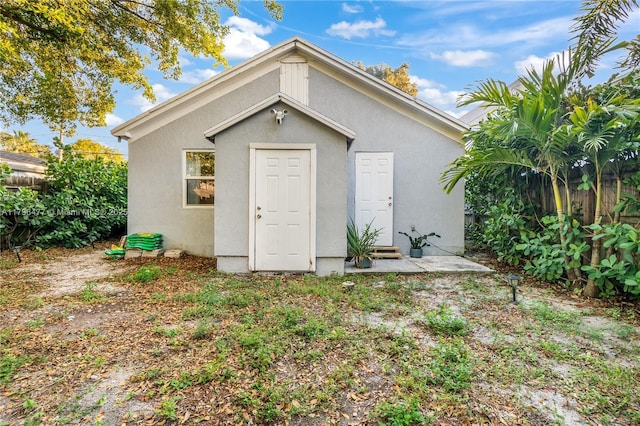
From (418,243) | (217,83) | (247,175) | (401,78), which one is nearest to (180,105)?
(217,83)

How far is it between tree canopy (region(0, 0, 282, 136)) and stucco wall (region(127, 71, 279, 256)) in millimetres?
3765

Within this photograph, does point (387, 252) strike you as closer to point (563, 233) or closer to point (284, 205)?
point (284, 205)

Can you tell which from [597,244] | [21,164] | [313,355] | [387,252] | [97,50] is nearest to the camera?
[313,355]

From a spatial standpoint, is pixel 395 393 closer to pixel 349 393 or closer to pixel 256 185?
pixel 349 393

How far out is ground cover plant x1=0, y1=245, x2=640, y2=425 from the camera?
2.03 meters

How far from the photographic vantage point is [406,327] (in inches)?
131

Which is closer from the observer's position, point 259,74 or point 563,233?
point 563,233

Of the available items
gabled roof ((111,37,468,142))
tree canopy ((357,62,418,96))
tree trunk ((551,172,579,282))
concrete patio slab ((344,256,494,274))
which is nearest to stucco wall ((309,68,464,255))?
gabled roof ((111,37,468,142))

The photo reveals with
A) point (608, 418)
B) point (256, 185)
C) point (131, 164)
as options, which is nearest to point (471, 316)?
point (608, 418)

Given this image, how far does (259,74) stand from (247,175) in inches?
126

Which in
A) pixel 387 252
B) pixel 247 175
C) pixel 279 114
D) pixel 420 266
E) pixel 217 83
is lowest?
pixel 420 266

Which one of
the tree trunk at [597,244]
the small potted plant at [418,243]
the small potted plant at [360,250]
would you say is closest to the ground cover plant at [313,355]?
the tree trunk at [597,244]

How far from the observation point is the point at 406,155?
7012mm

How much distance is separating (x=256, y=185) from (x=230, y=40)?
7.22 meters
